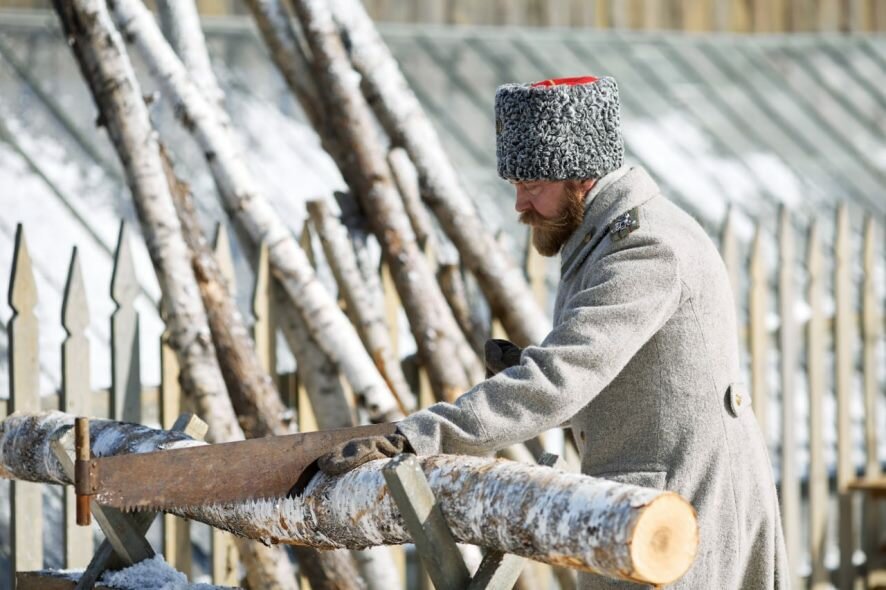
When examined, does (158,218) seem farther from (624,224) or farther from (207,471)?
(624,224)

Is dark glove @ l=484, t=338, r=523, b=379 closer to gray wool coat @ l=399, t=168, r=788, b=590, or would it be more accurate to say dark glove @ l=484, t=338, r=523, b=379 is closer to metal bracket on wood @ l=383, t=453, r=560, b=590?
gray wool coat @ l=399, t=168, r=788, b=590

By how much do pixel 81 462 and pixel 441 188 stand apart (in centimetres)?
269

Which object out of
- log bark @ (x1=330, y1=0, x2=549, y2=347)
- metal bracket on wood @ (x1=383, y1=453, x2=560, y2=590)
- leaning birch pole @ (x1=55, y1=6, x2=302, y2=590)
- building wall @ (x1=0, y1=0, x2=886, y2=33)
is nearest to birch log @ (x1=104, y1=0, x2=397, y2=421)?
leaning birch pole @ (x1=55, y1=6, x2=302, y2=590)

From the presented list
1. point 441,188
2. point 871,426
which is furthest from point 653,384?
point 871,426

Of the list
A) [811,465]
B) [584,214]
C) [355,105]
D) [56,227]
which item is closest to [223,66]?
[56,227]

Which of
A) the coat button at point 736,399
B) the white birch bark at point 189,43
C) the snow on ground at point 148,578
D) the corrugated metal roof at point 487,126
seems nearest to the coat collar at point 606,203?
the coat button at point 736,399

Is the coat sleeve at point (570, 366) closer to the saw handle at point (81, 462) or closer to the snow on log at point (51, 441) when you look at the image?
the saw handle at point (81, 462)

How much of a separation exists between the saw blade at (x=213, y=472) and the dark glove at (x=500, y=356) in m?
0.45

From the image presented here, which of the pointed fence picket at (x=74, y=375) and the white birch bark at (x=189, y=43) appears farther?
the white birch bark at (x=189, y=43)

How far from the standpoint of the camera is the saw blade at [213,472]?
8.64ft

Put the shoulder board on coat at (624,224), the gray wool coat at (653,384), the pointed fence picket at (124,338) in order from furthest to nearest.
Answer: the pointed fence picket at (124,338), the shoulder board on coat at (624,224), the gray wool coat at (653,384)

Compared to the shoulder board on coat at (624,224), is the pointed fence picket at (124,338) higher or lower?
lower

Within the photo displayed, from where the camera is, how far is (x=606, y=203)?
9.77ft

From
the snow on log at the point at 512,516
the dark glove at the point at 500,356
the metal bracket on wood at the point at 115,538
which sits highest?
the dark glove at the point at 500,356
